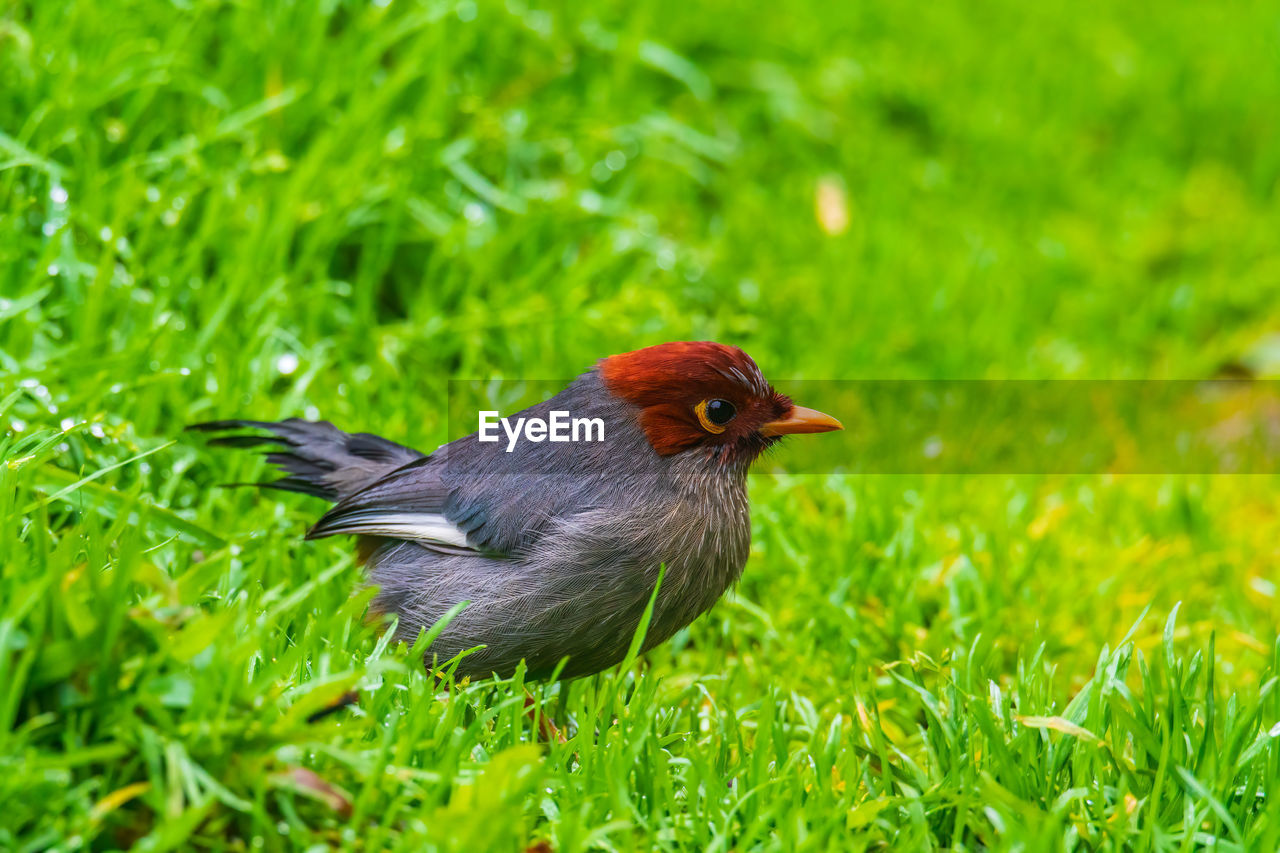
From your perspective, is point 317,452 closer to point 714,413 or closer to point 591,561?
point 591,561

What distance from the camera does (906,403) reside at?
16.1 ft

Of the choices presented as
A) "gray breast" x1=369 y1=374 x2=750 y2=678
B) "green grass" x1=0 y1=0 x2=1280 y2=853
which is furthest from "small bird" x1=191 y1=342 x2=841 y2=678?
"green grass" x1=0 y1=0 x2=1280 y2=853

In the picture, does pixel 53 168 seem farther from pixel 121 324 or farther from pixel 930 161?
pixel 930 161

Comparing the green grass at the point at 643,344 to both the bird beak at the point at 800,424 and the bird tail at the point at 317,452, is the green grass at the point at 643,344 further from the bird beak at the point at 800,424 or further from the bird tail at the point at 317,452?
the bird beak at the point at 800,424

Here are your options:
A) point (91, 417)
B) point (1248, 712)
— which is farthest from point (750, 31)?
point (1248, 712)

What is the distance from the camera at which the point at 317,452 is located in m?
3.46

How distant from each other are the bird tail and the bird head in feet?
2.61

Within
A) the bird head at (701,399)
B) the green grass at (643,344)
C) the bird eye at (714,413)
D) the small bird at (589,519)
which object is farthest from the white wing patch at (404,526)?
the bird eye at (714,413)

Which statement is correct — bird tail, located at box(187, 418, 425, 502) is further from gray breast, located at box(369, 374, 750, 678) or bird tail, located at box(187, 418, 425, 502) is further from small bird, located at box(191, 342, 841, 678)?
gray breast, located at box(369, 374, 750, 678)

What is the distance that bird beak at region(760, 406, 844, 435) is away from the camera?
3.01 m

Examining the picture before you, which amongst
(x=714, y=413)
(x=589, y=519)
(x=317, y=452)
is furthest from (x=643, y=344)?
(x=589, y=519)

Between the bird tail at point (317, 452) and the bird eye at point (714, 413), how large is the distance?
90cm

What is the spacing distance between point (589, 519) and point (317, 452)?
1.02 meters

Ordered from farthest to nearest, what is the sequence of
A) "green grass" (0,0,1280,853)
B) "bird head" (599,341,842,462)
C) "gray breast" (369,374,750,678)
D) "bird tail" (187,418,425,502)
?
"bird tail" (187,418,425,502)
"bird head" (599,341,842,462)
"gray breast" (369,374,750,678)
"green grass" (0,0,1280,853)
